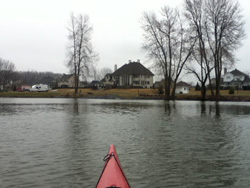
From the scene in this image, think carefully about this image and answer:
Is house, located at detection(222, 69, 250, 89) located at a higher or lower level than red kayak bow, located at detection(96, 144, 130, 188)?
higher

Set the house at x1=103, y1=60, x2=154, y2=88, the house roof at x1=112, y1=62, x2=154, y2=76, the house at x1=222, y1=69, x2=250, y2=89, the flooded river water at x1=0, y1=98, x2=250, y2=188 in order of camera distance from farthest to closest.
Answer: the house at x1=222, y1=69, x2=250, y2=89
the house at x1=103, y1=60, x2=154, y2=88
the house roof at x1=112, y1=62, x2=154, y2=76
the flooded river water at x1=0, y1=98, x2=250, y2=188

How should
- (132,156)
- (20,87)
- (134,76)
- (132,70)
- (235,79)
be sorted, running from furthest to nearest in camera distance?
(20,87)
(235,79)
(134,76)
(132,70)
(132,156)

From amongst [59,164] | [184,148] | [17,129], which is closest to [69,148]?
[59,164]

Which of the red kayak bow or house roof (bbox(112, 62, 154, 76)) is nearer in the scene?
the red kayak bow

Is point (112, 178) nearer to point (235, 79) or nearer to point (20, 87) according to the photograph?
point (235, 79)

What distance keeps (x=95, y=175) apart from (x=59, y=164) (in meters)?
1.55

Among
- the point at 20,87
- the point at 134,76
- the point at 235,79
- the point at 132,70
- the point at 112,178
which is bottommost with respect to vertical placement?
the point at 112,178

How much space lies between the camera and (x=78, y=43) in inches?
2450

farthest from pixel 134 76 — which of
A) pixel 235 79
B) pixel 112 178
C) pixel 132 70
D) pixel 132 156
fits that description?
pixel 112 178

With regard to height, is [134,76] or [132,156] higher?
[134,76]

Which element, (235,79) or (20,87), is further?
(20,87)

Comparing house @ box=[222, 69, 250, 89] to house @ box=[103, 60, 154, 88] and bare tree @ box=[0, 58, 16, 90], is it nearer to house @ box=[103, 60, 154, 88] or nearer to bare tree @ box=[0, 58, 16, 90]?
house @ box=[103, 60, 154, 88]

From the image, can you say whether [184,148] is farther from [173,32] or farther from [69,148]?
[173,32]

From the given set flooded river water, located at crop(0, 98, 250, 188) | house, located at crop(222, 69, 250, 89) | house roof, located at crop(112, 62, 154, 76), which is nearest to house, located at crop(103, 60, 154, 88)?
house roof, located at crop(112, 62, 154, 76)
